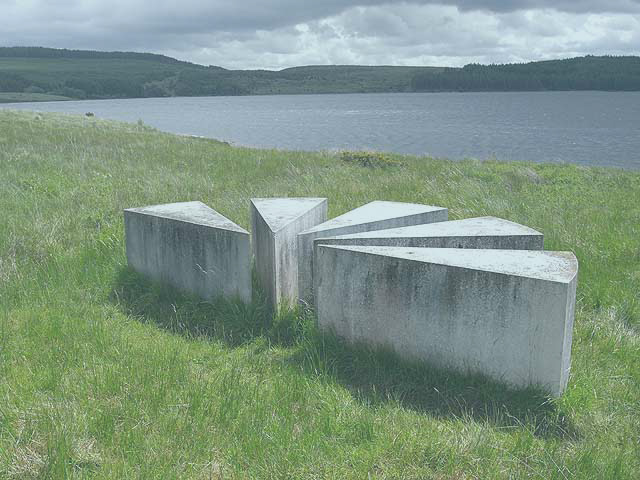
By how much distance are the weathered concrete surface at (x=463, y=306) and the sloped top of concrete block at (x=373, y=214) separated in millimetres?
1201

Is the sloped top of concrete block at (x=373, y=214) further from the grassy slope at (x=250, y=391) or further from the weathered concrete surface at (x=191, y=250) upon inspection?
the grassy slope at (x=250, y=391)

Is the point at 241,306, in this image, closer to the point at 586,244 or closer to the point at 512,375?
the point at 512,375

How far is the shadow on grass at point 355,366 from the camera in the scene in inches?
161

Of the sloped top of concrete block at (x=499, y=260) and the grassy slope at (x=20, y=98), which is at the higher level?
the grassy slope at (x=20, y=98)

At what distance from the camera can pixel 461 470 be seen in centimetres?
336

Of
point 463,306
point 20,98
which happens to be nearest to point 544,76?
point 20,98

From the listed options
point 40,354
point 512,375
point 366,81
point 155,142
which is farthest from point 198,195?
point 366,81

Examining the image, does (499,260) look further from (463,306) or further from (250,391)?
(250,391)

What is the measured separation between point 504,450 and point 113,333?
3507 mm

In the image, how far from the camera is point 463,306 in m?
4.31

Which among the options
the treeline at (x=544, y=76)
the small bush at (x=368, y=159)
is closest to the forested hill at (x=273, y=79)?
the treeline at (x=544, y=76)

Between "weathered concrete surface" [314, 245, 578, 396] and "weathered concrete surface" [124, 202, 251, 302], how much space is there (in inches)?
44.1

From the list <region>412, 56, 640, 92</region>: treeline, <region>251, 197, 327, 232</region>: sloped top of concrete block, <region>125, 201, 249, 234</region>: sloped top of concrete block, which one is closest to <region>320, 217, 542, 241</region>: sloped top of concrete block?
<region>251, 197, 327, 232</region>: sloped top of concrete block

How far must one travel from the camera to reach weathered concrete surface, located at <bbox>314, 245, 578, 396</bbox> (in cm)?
411
